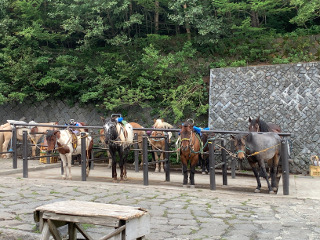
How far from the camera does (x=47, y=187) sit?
9.19 m

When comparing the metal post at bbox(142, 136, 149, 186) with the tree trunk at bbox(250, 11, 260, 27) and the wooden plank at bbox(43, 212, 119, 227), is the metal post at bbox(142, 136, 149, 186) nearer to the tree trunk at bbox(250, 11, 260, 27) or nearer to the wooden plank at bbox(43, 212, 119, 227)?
the wooden plank at bbox(43, 212, 119, 227)

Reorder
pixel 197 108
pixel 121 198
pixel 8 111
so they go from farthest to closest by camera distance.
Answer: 1. pixel 8 111
2. pixel 197 108
3. pixel 121 198

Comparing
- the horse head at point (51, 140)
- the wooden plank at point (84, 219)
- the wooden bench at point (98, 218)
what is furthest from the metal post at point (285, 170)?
the horse head at point (51, 140)

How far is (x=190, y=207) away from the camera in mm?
7141

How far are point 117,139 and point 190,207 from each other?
4255 millimetres

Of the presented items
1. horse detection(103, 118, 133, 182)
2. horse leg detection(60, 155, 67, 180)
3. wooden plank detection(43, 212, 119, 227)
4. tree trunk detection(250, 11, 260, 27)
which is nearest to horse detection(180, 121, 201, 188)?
horse detection(103, 118, 133, 182)

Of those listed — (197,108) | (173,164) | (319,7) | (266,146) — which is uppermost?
(319,7)

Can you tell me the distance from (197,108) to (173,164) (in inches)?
104

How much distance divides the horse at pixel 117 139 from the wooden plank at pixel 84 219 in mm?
6450

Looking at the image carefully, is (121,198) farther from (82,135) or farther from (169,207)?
(82,135)

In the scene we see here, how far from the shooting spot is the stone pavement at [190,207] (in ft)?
17.9

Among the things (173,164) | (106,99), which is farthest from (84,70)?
(173,164)

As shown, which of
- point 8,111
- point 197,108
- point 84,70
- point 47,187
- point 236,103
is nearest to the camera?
point 47,187

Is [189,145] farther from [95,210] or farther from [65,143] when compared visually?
[95,210]
